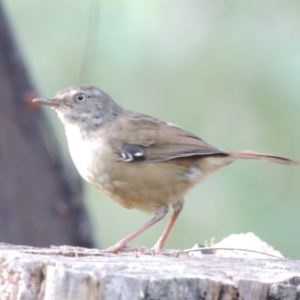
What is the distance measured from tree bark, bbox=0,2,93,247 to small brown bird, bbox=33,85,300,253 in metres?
1.27

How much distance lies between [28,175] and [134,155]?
214cm

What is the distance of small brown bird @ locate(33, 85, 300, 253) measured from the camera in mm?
6562

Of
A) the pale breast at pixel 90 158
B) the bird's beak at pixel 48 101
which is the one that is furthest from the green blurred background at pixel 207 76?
the pale breast at pixel 90 158

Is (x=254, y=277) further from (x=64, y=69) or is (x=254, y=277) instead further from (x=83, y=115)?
(x=64, y=69)

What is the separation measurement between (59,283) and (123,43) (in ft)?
21.6

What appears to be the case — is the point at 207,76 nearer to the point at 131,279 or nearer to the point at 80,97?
the point at 80,97

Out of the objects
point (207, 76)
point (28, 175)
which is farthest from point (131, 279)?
point (207, 76)

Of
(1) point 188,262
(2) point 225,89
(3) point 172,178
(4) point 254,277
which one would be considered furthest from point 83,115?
(2) point 225,89

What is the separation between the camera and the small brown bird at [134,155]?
6562mm

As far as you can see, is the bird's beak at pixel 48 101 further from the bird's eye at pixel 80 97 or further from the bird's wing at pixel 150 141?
the bird's wing at pixel 150 141

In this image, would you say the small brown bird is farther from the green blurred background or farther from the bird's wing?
the green blurred background

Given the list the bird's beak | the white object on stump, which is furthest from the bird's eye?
the white object on stump

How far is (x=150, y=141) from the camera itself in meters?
6.89

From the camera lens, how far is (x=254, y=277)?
4387 mm
